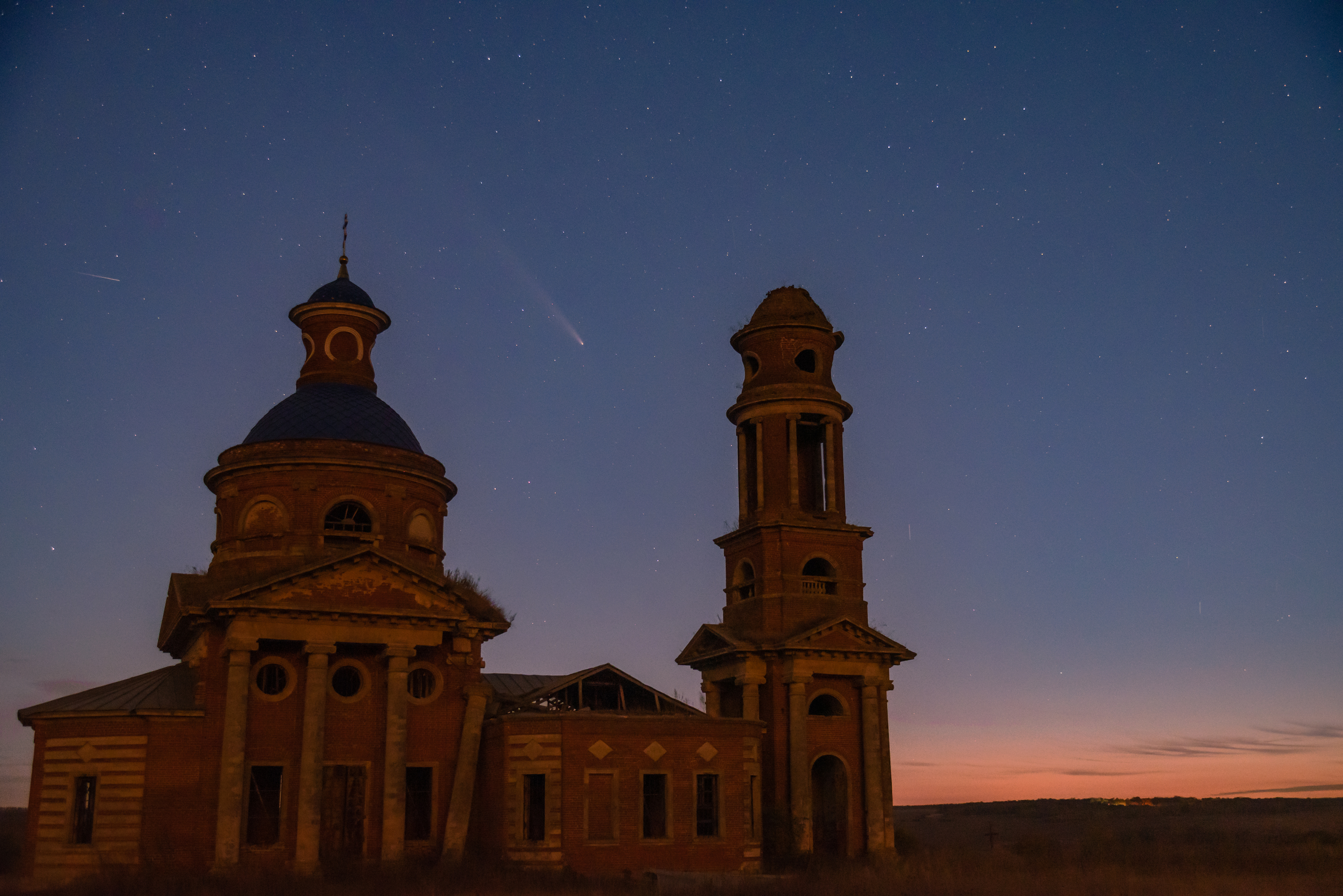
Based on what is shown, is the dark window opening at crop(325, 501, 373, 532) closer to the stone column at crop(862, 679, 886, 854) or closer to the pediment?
the pediment

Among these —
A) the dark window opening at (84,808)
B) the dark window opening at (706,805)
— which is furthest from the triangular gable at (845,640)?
the dark window opening at (84,808)

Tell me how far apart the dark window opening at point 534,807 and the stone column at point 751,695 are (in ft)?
27.3

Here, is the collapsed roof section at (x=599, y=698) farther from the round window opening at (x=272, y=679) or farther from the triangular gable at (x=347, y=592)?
the round window opening at (x=272, y=679)

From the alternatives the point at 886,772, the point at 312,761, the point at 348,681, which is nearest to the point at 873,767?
the point at 886,772

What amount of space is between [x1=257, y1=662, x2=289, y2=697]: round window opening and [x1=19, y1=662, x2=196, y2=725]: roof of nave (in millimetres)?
1717

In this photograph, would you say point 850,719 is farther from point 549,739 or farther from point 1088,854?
→ point 549,739

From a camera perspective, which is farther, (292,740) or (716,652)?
(716,652)

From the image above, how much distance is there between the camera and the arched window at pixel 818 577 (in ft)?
140

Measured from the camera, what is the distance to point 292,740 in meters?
33.7

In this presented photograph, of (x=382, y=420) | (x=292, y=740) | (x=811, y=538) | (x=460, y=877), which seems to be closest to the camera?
(x=460, y=877)

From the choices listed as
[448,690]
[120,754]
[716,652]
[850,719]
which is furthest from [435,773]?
[850,719]

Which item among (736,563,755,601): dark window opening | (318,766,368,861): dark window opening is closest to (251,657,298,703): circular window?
(318,766,368,861): dark window opening

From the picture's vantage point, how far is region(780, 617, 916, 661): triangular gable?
40.8 m

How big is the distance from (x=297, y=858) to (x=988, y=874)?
720 inches
